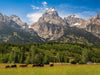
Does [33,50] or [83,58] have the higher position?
[33,50]

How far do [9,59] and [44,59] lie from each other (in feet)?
167

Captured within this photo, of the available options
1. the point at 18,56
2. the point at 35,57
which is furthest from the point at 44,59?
the point at 18,56

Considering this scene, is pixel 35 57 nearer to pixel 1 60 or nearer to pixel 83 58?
pixel 1 60

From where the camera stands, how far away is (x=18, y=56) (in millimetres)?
193500

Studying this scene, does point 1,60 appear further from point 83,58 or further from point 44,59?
point 83,58

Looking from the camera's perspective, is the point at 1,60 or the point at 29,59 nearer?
the point at 29,59

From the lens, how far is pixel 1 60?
188 meters

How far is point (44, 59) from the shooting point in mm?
185500

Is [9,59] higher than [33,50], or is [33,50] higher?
[33,50]

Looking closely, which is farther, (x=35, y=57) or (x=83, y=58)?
(x=83, y=58)

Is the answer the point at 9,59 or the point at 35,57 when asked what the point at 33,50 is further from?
the point at 9,59

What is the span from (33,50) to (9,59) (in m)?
37.6

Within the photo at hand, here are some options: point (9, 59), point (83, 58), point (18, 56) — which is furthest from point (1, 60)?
point (83, 58)

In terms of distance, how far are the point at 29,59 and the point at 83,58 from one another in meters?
80.9
